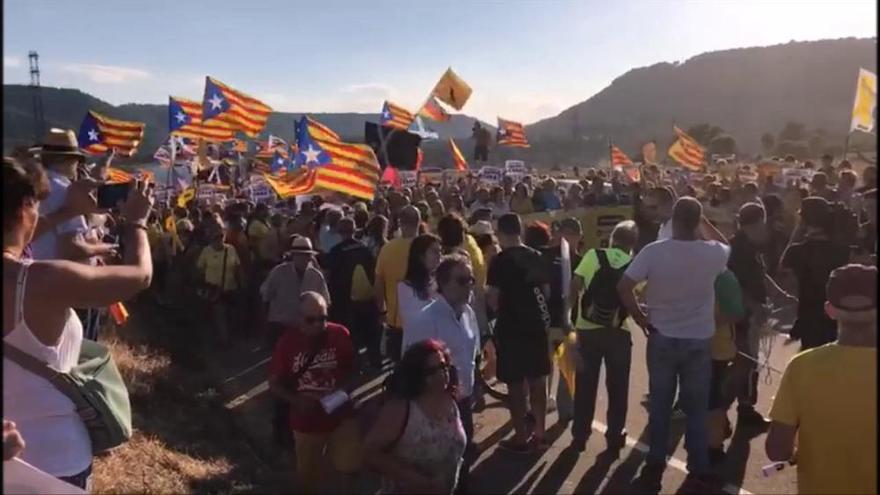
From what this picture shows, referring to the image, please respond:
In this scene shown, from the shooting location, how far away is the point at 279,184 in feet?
37.8

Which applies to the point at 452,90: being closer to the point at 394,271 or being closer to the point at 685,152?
the point at 685,152

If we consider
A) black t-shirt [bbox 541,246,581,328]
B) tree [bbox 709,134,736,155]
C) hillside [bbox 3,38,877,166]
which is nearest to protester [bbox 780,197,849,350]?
black t-shirt [bbox 541,246,581,328]

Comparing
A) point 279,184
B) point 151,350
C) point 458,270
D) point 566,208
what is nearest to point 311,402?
point 458,270

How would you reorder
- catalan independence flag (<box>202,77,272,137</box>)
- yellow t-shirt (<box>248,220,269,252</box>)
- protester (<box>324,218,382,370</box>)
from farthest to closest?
1. catalan independence flag (<box>202,77,272,137</box>)
2. yellow t-shirt (<box>248,220,269,252</box>)
3. protester (<box>324,218,382,370</box>)

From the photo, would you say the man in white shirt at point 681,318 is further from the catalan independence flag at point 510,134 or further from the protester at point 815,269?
the catalan independence flag at point 510,134

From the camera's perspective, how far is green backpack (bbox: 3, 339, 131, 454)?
2658 millimetres

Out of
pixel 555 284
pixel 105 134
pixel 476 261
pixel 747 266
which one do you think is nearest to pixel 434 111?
pixel 105 134

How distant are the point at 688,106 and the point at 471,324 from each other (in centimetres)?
13313

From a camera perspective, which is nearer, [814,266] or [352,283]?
[814,266]

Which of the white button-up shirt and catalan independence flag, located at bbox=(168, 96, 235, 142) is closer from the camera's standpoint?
the white button-up shirt

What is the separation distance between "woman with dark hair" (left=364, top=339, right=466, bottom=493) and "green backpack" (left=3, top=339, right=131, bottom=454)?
1059mm

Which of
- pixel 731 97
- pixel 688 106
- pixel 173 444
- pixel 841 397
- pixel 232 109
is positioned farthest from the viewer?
pixel 688 106

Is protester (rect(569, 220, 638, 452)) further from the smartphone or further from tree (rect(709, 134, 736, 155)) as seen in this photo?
tree (rect(709, 134, 736, 155))

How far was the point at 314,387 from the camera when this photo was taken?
16.2 ft
